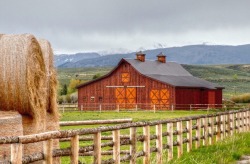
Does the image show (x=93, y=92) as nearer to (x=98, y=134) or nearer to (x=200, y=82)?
(x=200, y=82)

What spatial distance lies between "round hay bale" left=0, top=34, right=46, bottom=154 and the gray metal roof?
48.9 meters

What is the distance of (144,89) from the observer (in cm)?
6344

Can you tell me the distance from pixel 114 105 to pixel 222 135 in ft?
144

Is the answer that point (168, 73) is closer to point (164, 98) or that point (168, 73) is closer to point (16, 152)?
point (164, 98)

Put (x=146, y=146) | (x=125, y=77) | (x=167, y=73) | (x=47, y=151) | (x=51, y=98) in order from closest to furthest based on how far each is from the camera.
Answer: (x=47, y=151) → (x=146, y=146) → (x=51, y=98) → (x=125, y=77) → (x=167, y=73)

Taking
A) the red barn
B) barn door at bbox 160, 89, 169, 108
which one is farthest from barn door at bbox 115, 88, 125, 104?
barn door at bbox 160, 89, 169, 108

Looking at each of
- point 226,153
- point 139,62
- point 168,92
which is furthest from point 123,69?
point 226,153

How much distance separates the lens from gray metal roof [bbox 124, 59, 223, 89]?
63.8 metres

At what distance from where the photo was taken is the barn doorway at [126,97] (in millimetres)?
63594

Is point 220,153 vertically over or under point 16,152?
under

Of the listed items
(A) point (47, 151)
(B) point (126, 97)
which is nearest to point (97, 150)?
(A) point (47, 151)

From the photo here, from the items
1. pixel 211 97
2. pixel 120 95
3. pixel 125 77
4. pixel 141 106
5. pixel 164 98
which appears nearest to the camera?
pixel 164 98

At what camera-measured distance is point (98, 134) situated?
33.1 ft

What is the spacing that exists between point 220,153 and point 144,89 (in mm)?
48488
